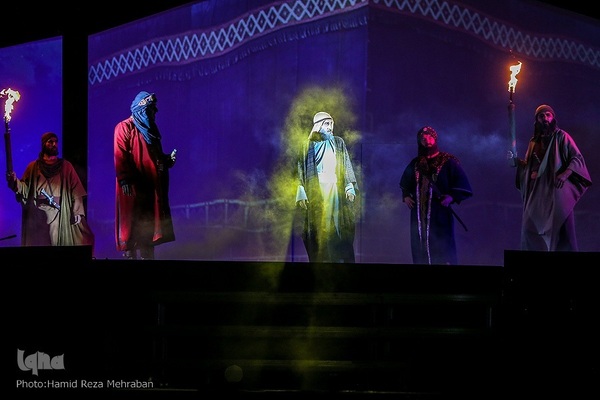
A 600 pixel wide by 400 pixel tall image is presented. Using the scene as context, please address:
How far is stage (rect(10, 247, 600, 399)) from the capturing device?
422 cm

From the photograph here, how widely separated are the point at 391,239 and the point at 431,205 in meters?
0.53

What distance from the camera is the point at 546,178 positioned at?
755 centimetres

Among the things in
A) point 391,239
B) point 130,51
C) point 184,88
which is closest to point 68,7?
point 130,51

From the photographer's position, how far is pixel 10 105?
27.9 feet

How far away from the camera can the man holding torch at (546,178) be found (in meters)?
7.52

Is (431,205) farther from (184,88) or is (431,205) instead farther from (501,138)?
(184,88)

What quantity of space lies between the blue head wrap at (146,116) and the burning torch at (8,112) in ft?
5.46

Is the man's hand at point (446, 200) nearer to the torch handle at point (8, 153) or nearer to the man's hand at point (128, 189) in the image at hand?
the man's hand at point (128, 189)

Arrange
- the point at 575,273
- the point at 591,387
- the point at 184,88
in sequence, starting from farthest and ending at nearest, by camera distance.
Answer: the point at 184,88 < the point at 575,273 < the point at 591,387

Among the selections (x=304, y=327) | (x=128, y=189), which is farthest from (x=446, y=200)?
(x=128, y=189)
